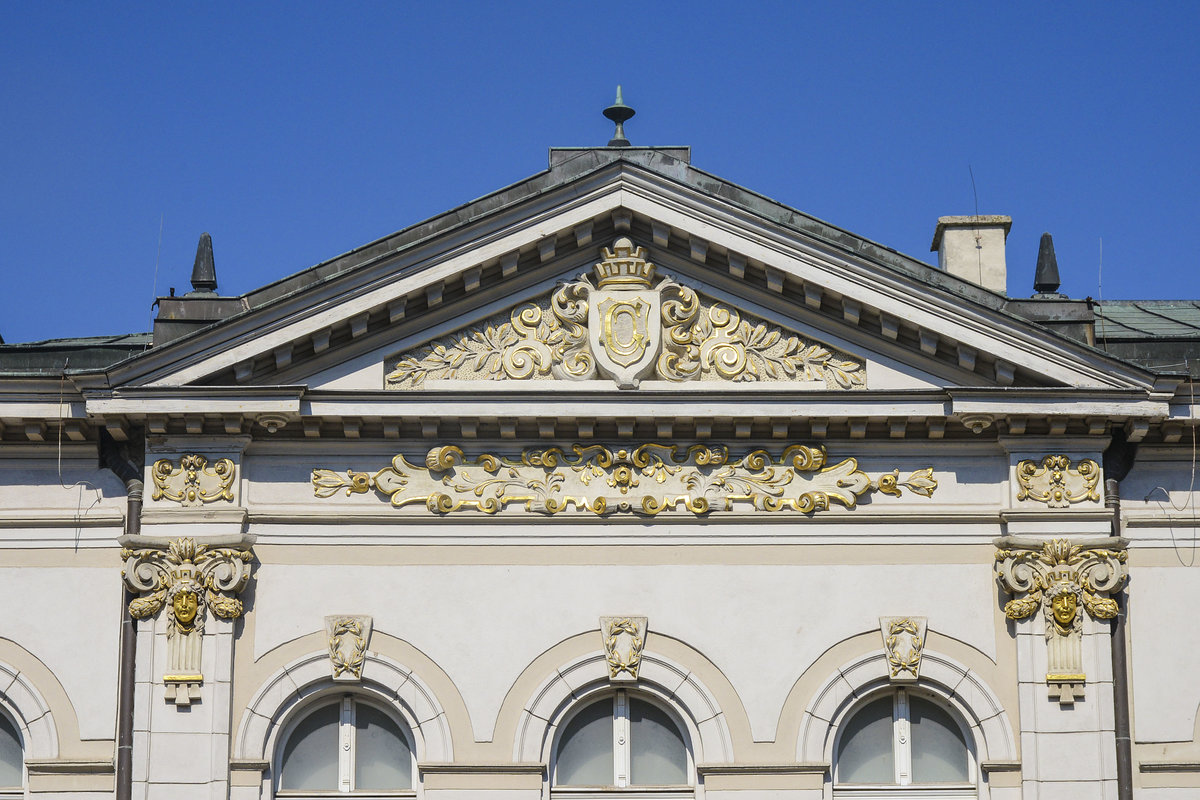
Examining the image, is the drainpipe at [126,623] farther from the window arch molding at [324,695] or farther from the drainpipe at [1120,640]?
the drainpipe at [1120,640]

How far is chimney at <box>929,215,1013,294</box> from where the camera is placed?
27.2 meters

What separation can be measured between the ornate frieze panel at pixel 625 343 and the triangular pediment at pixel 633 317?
2 centimetres

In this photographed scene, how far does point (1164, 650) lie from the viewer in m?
22.1

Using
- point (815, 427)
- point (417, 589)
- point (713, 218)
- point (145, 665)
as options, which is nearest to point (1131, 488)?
point (815, 427)

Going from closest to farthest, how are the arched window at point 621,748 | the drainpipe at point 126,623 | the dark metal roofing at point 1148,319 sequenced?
1. the drainpipe at point 126,623
2. the arched window at point 621,748
3. the dark metal roofing at point 1148,319

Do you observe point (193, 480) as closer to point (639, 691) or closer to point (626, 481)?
point (626, 481)

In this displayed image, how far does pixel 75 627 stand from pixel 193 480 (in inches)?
79.4

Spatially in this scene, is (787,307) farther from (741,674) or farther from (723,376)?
(741,674)

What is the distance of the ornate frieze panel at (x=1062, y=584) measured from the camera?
2178 centimetres

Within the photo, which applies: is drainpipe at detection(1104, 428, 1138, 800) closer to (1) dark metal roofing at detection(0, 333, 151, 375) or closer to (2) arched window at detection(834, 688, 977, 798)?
(2) arched window at detection(834, 688, 977, 798)

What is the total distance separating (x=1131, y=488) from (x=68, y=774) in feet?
38.9

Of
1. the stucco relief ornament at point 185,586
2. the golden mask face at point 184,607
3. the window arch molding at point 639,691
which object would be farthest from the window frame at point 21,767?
the window arch molding at point 639,691

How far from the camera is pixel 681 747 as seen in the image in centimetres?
2206

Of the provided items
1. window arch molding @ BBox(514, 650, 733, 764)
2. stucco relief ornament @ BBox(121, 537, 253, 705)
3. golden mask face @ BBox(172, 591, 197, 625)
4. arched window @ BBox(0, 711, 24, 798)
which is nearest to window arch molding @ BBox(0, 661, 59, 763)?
arched window @ BBox(0, 711, 24, 798)
